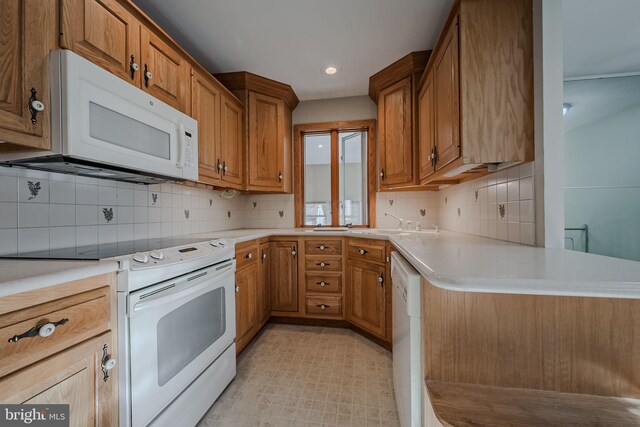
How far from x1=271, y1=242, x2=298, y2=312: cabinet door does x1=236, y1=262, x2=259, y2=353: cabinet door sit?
12.6 inches

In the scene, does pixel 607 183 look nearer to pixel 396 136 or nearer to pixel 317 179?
pixel 396 136

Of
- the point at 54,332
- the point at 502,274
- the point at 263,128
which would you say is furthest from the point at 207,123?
the point at 502,274

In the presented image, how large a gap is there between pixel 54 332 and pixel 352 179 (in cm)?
272

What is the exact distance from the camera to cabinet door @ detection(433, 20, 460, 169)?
139 centimetres

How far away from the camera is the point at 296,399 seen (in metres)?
1.50

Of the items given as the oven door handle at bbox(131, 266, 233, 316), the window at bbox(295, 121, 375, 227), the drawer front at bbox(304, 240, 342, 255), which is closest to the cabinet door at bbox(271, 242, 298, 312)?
the drawer front at bbox(304, 240, 342, 255)

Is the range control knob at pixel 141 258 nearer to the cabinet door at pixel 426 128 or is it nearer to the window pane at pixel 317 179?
the cabinet door at pixel 426 128

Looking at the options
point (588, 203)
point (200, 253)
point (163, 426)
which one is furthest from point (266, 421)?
point (588, 203)

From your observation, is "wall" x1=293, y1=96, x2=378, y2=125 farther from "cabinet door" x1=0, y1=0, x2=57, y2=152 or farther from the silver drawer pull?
the silver drawer pull

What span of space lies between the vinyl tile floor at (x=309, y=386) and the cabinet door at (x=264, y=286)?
0.73 ft

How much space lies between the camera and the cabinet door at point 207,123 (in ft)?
6.08

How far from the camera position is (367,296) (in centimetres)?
222

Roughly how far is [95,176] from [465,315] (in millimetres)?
1874

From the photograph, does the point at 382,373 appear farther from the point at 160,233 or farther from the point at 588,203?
the point at 588,203
